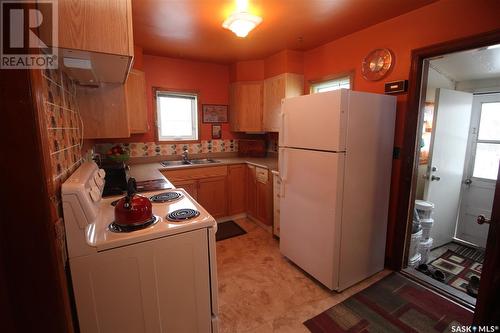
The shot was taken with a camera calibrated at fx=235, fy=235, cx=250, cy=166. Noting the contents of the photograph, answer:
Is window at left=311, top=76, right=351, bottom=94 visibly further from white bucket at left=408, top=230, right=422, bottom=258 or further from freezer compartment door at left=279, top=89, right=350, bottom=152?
white bucket at left=408, top=230, right=422, bottom=258

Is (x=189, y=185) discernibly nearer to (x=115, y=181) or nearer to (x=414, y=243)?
(x=115, y=181)

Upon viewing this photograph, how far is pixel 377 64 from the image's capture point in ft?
7.80

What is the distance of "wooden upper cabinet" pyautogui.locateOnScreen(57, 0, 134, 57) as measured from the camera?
3.43 feet

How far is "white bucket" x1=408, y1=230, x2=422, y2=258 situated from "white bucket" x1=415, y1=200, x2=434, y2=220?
0.93 feet

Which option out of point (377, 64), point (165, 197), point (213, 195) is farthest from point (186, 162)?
point (377, 64)

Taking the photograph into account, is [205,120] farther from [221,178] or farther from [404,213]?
[404,213]

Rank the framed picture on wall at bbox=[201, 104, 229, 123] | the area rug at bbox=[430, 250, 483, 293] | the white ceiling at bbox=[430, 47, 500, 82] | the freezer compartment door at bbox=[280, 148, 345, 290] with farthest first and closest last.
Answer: the framed picture on wall at bbox=[201, 104, 229, 123]
the area rug at bbox=[430, 250, 483, 293]
the white ceiling at bbox=[430, 47, 500, 82]
the freezer compartment door at bbox=[280, 148, 345, 290]

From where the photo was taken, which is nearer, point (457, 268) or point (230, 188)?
point (457, 268)

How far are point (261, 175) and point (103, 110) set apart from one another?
6.48 ft

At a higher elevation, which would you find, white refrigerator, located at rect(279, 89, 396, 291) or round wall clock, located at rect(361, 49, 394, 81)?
round wall clock, located at rect(361, 49, 394, 81)

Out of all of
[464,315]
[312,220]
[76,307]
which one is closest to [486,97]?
[464,315]

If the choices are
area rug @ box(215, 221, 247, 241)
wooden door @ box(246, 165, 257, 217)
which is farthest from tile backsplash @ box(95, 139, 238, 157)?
area rug @ box(215, 221, 247, 241)

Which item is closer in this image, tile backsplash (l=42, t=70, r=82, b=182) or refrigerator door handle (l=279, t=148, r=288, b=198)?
tile backsplash (l=42, t=70, r=82, b=182)

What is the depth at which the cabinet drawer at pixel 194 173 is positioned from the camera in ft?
10.3
